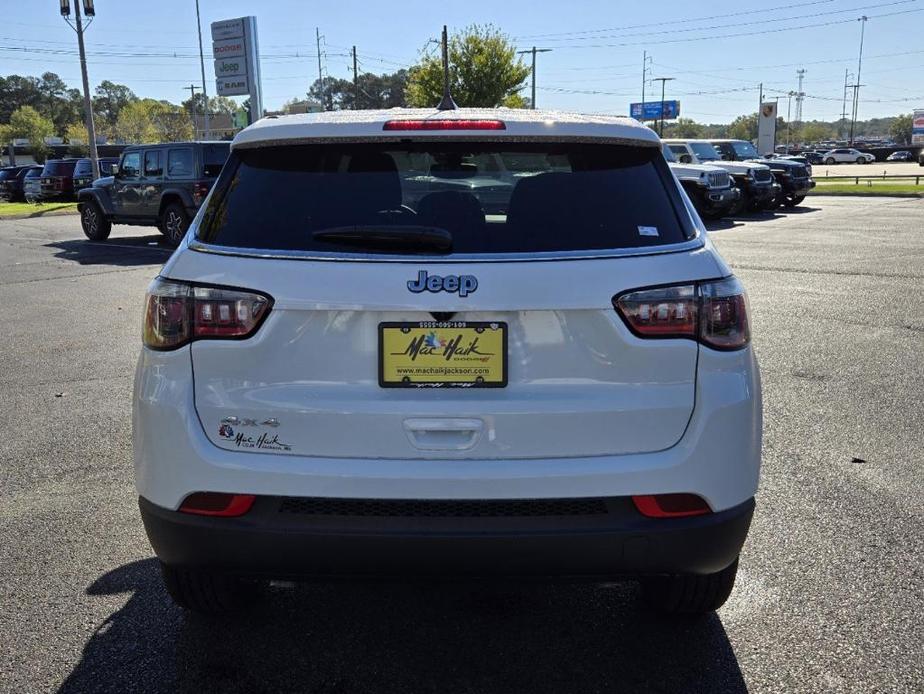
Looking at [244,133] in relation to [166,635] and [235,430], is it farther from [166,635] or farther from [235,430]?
[166,635]

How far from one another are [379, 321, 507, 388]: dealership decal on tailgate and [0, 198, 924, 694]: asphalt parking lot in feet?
2.76

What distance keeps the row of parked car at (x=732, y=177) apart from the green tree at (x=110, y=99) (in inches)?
5439

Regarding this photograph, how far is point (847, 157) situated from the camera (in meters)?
77.3

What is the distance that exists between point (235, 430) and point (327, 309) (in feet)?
1.44

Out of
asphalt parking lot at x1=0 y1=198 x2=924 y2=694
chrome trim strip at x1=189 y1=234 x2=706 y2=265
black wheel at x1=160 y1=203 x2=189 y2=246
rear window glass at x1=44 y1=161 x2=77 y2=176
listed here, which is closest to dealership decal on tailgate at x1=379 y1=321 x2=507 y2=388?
chrome trim strip at x1=189 y1=234 x2=706 y2=265

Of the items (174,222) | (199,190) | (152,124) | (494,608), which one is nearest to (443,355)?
(494,608)

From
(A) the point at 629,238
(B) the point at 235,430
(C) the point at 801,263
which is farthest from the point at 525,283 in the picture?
(C) the point at 801,263

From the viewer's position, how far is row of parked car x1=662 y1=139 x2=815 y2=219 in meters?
20.5

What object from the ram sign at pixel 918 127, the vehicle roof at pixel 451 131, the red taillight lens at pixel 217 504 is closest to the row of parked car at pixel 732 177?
the vehicle roof at pixel 451 131

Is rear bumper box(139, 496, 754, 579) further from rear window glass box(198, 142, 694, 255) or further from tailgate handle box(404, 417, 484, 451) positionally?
rear window glass box(198, 142, 694, 255)

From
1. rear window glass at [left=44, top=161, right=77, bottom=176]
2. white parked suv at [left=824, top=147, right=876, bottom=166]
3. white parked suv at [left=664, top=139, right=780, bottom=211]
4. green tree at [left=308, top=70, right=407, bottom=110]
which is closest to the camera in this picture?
white parked suv at [left=664, top=139, right=780, bottom=211]

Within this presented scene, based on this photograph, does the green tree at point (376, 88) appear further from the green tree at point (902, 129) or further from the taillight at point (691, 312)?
the taillight at point (691, 312)

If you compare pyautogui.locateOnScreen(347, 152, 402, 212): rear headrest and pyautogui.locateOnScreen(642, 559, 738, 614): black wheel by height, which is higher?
pyautogui.locateOnScreen(347, 152, 402, 212): rear headrest

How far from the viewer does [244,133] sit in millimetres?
2740
